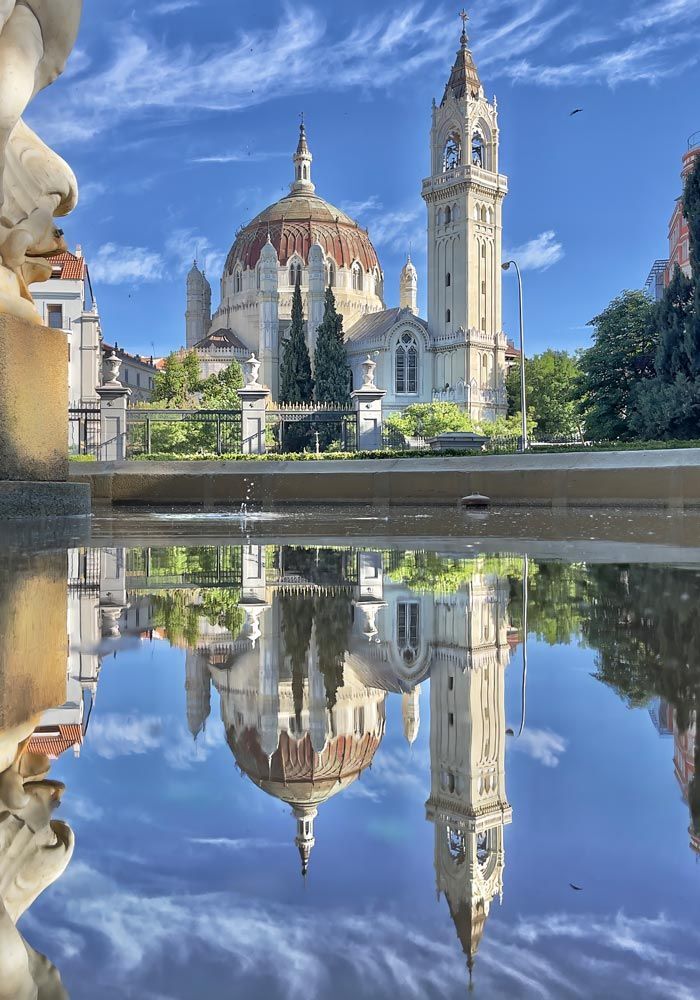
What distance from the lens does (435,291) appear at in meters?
67.6

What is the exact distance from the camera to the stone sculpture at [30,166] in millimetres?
4508

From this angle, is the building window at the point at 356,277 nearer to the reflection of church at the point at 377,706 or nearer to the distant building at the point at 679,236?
the distant building at the point at 679,236

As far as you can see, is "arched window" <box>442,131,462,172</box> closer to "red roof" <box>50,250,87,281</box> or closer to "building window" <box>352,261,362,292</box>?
"building window" <box>352,261,362,292</box>

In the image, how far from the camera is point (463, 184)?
6531 centimetres

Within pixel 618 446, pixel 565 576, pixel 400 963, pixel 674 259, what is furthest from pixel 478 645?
pixel 674 259

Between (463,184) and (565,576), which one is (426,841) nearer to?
(565,576)

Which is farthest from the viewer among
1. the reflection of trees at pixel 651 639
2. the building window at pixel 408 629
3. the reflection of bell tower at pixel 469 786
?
the building window at pixel 408 629

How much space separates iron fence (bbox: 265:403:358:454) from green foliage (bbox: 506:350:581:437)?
4605cm

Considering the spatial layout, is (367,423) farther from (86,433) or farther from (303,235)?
(303,235)

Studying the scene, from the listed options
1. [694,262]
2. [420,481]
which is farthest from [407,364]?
[420,481]

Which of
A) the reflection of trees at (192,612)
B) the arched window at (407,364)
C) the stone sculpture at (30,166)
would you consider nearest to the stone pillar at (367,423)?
the stone sculpture at (30,166)

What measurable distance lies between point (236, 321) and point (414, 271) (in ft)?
→ 57.4

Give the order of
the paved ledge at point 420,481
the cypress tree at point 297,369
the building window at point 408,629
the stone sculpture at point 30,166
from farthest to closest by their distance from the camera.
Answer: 1. the cypress tree at point 297,369
2. the paved ledge at point 420,481
3. the stone sculpture at point 30,166
4. the building window at point 408,629

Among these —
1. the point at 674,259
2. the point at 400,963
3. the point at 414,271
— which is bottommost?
the point at 400,963
